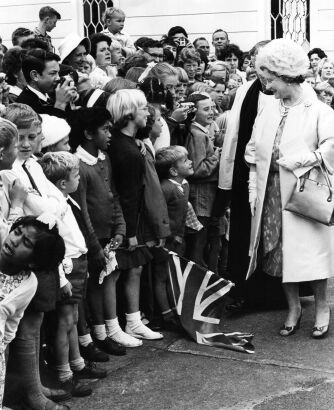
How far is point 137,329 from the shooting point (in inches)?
246

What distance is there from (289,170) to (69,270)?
182 cm

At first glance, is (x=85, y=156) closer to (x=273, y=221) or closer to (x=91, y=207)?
(x=91, y=207)

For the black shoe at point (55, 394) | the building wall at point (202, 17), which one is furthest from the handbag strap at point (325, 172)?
the building wall at point (202, 17)

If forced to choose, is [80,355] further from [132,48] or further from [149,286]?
[132,48]

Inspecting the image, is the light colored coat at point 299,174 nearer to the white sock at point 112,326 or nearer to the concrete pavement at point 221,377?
the concrete pavement at point 221,377

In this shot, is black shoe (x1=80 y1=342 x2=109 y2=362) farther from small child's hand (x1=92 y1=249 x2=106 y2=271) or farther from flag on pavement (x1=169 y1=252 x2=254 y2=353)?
flag on pavement (x1=169 y1=252 x2=254 y2=353)

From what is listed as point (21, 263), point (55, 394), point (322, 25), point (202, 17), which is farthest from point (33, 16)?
point (21, 263)

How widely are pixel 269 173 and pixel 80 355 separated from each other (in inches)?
72.1

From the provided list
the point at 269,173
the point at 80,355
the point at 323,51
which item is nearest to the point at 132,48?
the point at 323,51

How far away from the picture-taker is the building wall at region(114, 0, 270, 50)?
648 inches

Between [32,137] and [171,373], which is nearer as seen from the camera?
[32,137]

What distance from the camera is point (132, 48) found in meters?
11.9

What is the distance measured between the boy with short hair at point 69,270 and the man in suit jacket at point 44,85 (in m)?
0.75

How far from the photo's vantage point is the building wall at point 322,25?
54.4ft
